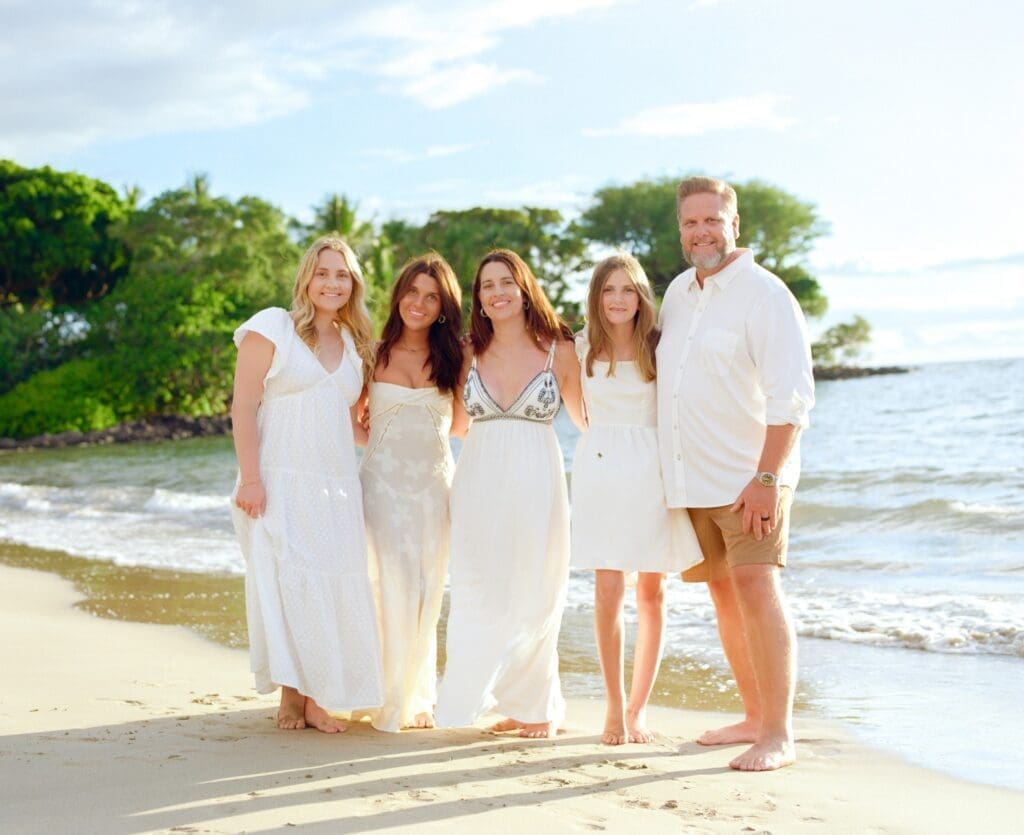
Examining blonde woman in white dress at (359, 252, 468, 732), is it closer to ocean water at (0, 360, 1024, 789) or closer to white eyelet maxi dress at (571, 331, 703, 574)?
white eyelet maxi dress at (571, 331, 703, 574)

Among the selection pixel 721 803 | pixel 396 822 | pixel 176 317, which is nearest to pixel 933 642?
pixel 721 803

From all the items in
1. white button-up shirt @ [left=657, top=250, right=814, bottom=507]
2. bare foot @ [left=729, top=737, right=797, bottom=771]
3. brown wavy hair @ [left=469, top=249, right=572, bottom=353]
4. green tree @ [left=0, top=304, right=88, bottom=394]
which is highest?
green tree @ [left=0, top=304, right=88, bottom=394]

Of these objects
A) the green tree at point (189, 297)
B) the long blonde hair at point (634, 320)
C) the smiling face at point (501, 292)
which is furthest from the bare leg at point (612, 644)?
the green tree at point (189, 297)

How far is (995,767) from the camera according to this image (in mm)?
4137

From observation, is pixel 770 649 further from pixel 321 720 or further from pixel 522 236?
pixel 522 236

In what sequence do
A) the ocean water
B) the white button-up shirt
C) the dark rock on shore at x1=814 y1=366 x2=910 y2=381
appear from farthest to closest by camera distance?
the dark rock on shore at x1=814 y1=366 x2=910 y2=381
the ocean water
the white button-up shirt

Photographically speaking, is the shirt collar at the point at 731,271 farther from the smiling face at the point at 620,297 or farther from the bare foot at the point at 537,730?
the bare foot at the point at 537,730

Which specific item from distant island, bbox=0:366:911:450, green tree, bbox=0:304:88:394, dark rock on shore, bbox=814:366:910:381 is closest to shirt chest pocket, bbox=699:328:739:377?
distant island, bbox=0:366:911:450

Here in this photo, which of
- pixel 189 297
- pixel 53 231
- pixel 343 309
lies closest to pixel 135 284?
pixel 189 297

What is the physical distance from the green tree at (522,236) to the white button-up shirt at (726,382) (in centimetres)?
4081

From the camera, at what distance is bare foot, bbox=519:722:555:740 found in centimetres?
452

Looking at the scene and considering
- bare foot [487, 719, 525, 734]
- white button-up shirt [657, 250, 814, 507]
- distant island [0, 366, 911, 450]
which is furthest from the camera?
distant island [0, 366, 911, 450]

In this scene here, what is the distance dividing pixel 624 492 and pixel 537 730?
102cm

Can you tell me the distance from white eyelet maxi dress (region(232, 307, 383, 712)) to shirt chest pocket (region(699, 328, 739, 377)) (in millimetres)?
1513
